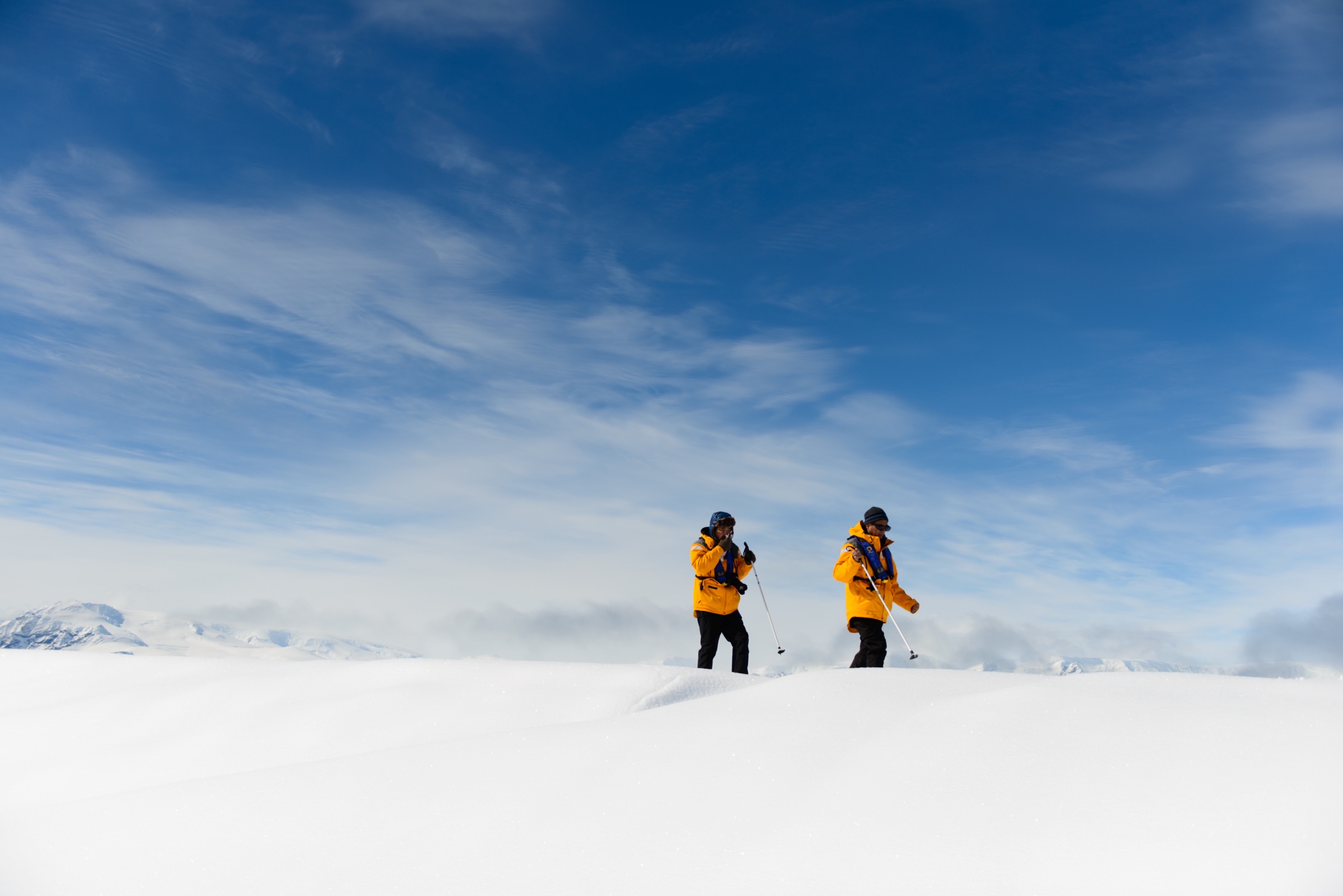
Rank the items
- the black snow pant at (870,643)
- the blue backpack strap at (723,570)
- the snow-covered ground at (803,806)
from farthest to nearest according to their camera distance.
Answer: the blue backpack strap at (723,570) → the black snow pant at (870,643) → the snow-covered ground at (803,806)

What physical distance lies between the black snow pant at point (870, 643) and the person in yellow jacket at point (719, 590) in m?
1.35

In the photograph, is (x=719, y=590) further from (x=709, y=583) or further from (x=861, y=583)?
(x=861, y=583)

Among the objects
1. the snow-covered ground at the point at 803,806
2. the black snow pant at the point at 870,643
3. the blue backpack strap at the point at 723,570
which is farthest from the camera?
the blue backpack strap at the point at 723,570

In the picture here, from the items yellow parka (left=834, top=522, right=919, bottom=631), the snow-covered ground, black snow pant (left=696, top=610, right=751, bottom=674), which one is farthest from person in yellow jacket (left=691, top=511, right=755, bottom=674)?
the snow-covered ground

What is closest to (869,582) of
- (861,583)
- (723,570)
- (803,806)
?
(861,583)

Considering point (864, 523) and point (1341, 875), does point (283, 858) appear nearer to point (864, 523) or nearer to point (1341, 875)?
point (1341, 875)

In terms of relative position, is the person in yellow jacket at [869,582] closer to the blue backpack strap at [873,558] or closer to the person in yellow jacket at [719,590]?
the blue backpack strap at [873,558]

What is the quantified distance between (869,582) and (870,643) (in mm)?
687

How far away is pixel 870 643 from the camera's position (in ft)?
27.0

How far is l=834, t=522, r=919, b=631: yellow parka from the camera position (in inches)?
326

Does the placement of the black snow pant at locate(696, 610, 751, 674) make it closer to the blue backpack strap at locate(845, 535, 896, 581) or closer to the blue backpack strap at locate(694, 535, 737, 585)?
the blue backpack strap at locate(694, 535, 737, 585)

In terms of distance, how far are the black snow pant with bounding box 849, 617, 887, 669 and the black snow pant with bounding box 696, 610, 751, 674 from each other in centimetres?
135

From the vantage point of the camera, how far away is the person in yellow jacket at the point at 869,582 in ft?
27.1

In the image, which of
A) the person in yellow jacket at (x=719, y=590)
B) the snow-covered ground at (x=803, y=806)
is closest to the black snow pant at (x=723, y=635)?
the person in yellow jacket at (x=719, y=590)
